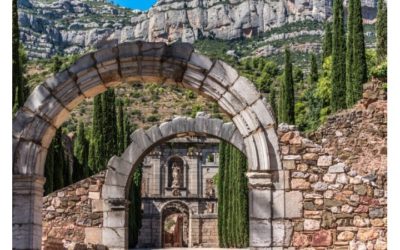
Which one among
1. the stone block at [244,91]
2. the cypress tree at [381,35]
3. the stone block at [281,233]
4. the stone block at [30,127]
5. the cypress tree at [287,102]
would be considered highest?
the cypress tree at [381,35]

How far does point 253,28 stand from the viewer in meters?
117

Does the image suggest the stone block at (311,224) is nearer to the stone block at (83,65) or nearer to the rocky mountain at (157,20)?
the stone block at (83,65)

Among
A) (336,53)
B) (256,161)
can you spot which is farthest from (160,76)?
(336,53)

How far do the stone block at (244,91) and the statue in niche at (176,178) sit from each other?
3822 cm

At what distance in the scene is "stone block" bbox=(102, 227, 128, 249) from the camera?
16.3m

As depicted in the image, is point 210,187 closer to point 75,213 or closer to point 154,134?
point 154,134

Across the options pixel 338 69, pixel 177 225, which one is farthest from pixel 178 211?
pixel 338 69

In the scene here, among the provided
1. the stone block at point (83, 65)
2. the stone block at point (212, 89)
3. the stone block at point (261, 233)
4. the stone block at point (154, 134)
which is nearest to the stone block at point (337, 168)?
the stone block at point (261, 233)

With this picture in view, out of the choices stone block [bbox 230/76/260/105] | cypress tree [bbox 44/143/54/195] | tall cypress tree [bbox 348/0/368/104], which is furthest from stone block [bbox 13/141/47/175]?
cypress tree [bbox 44/143/54/195]

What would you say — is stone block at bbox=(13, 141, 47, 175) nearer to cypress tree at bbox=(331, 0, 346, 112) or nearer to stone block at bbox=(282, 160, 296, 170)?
stone block at bbox=(282, 160, 296, 170)

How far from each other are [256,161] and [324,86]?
958 inches

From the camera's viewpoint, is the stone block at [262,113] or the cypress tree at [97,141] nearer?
the stone block at [262,113]

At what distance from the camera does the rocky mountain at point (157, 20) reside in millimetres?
116250

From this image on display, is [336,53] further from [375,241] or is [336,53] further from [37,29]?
[37,29]
